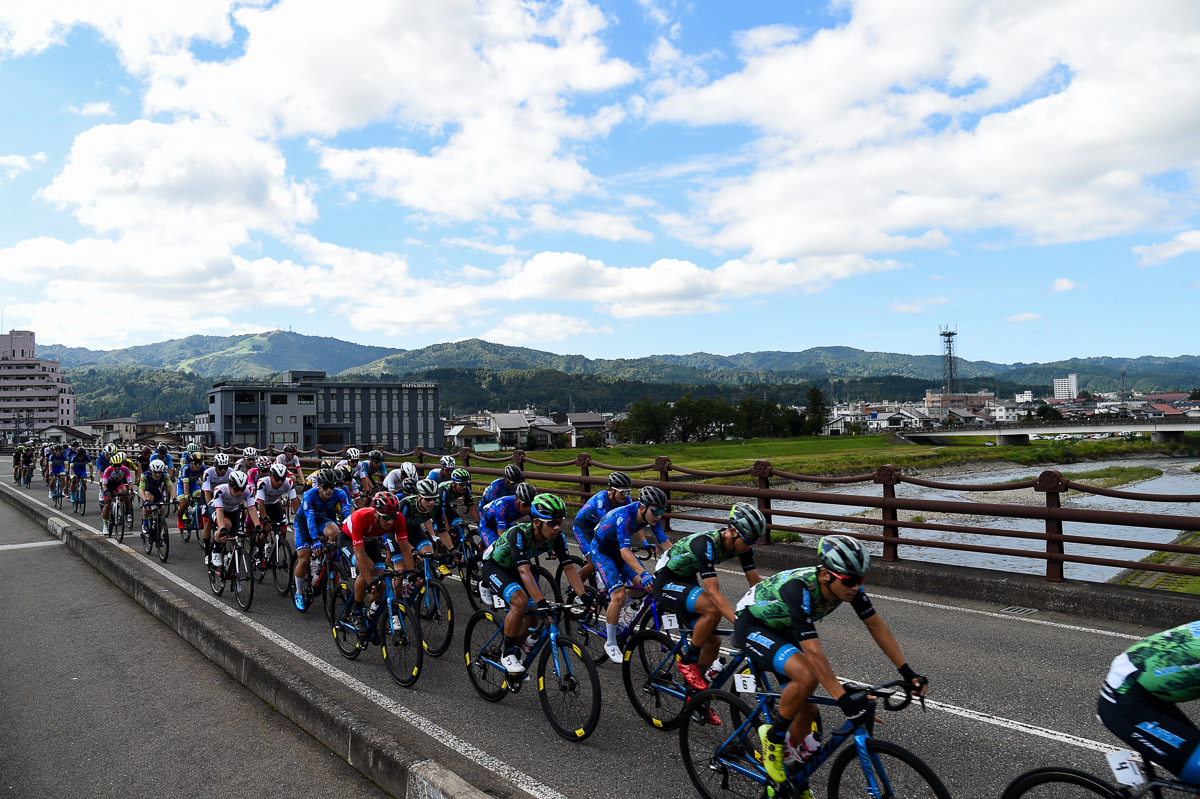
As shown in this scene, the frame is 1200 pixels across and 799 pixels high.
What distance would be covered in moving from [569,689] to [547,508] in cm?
137

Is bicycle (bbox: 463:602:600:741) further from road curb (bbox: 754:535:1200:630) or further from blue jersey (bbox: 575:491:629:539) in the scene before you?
road curb (bbox: 754:535:1200:630)

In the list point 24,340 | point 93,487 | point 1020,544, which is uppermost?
point 24,340

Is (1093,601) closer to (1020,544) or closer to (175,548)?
(175,548)

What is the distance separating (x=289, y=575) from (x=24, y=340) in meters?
186

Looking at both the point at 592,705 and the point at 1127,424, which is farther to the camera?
the point at 1127,424

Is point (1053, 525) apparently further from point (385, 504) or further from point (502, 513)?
point (385, 504)

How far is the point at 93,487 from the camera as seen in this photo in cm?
2877

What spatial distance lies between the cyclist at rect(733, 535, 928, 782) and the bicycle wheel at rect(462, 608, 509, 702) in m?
2.49

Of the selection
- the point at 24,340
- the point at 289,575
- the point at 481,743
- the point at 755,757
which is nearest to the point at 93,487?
the point at 289,575

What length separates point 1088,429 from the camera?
85188 mm

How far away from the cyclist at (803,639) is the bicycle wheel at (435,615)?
3.58m

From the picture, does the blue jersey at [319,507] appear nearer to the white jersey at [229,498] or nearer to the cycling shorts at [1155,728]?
the white jersey at [229,498]

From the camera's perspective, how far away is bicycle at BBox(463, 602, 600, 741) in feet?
17.0

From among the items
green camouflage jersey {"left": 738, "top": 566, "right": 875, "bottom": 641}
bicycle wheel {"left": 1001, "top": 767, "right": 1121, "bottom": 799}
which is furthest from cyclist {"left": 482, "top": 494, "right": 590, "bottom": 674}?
bicycle wheel {"left": 1001, "top": 767, "right": 1121, "bottom": 799}
